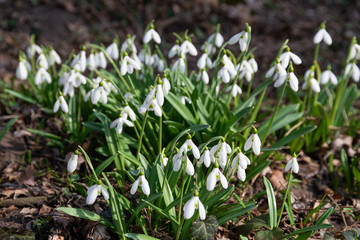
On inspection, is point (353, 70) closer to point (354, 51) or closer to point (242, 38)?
point (354, 51)

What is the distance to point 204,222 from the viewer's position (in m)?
2.19

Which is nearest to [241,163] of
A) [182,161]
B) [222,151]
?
[222,151]

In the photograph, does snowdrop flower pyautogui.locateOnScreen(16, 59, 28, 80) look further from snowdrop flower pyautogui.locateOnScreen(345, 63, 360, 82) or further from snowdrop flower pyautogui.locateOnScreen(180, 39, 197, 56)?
snowdrop flower pyautogui.locateOnScreen(345, 63, 360, 82)

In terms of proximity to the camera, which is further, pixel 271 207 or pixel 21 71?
pixel 21 71

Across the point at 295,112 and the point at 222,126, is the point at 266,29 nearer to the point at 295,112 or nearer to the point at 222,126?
the point at 295,112

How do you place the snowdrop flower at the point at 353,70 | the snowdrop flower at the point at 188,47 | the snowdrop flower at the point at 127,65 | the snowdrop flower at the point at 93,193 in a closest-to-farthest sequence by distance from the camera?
the snowdrop flower at the point at 93,193 < the snowdrop flower at the point at 127,65 < the snowdrop flower at the point at 188,47 < the snowdrop flower at the point at 353,70

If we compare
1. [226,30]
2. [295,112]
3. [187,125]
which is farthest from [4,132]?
[226,30]

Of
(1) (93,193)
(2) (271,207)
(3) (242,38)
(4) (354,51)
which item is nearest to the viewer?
(1) (93,193)

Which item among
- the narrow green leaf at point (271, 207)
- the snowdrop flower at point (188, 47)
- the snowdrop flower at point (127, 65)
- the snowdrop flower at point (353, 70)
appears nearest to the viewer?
the narrow green leaf at point (271, 207)

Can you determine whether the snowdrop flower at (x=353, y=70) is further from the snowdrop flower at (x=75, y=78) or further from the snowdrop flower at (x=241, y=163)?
the snowdrop flower at (x=75, y=78)

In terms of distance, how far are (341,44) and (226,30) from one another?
1.70 meters

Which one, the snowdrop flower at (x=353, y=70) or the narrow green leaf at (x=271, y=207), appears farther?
the snowdrop flower at (x=353, y=70)

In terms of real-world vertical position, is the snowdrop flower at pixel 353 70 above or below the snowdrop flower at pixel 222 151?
above

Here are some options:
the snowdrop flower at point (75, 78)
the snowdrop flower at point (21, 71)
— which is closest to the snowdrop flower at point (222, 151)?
the snowdrop flower at point (75, 78)
